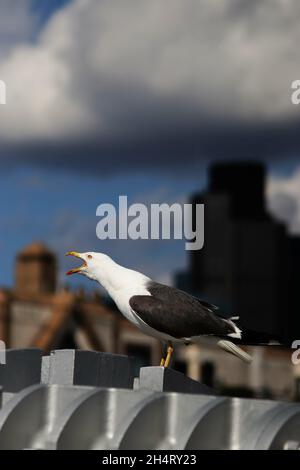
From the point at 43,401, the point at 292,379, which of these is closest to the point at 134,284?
the point at 43,401

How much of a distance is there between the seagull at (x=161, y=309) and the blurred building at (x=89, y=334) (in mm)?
62253

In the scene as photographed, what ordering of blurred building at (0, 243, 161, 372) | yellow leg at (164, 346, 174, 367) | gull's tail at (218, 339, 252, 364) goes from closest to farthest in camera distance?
yellow leg at (164, 346, 174, 367), gull's tail at (218, 339, 252, 364), blurred building at (0, 243, 161, 372)

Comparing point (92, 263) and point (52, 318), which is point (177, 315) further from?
point (52, 318)

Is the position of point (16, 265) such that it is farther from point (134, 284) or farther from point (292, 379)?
point (134, 284)

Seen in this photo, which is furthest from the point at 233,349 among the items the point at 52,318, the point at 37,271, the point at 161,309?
the point at 37,271

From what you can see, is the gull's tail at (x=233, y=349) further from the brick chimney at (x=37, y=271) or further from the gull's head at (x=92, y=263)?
the brick chimney at (x=37, y=271)

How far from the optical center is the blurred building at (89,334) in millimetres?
80375

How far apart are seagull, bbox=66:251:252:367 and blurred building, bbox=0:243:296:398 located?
62.3m

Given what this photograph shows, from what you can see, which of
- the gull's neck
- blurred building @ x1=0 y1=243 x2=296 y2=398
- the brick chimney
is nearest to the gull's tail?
the gull's neck

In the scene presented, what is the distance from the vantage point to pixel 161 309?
13633 millimetres

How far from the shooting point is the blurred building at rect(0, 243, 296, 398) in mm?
80375

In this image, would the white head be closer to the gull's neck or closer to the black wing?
the gull's neck
